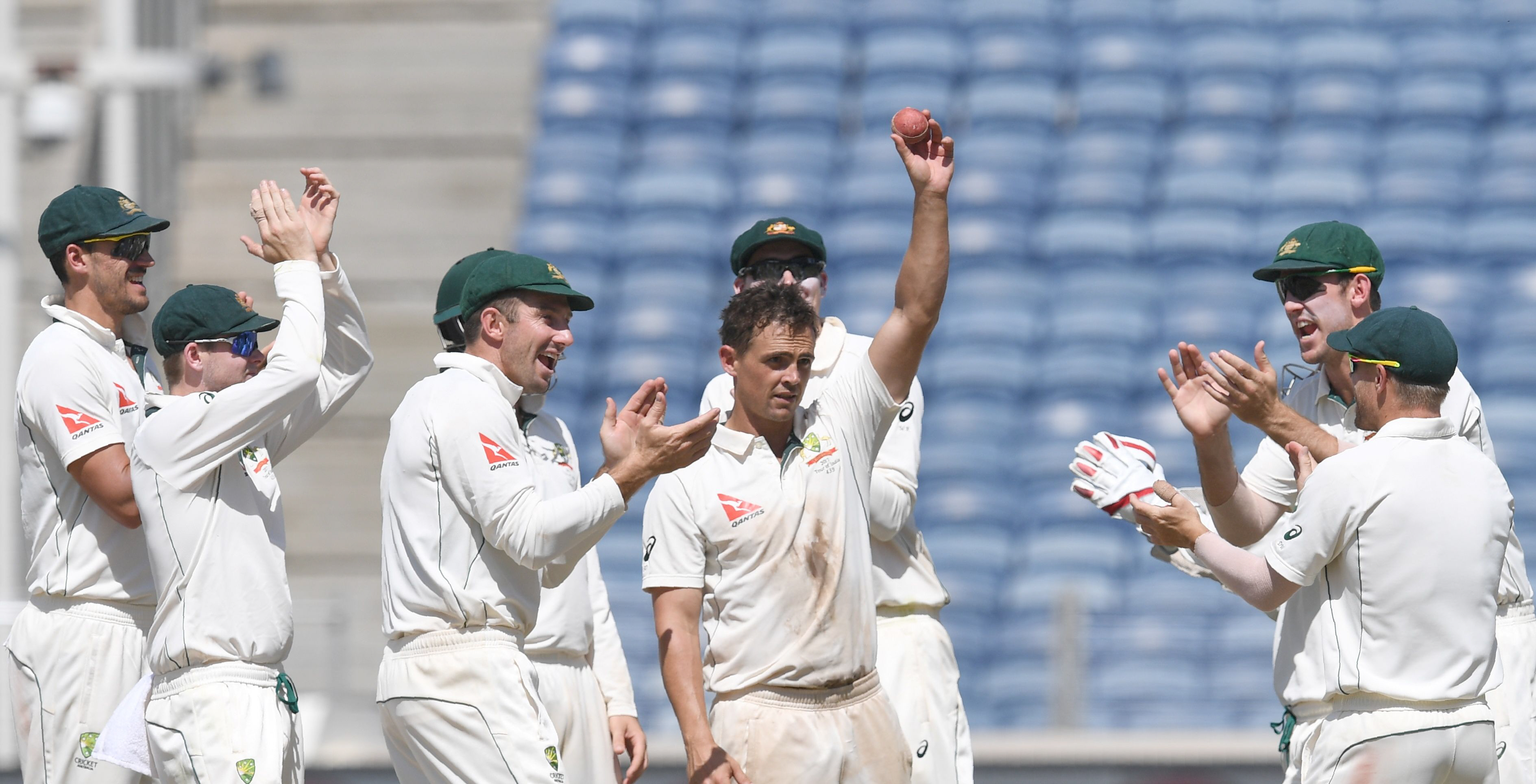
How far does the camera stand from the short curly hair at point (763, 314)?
4.17m

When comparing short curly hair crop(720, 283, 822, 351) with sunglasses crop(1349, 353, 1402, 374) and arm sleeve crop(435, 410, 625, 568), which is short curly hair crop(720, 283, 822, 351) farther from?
sunglasses crop(1349, 353, 1402, 374)

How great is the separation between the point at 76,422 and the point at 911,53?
30.5 feet

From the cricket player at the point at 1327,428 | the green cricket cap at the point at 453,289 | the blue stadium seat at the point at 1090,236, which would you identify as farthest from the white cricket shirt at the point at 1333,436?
the blue stadium seat at the point at 1090,236

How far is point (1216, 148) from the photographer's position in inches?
479

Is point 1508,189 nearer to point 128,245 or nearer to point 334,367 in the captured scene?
point 334,367

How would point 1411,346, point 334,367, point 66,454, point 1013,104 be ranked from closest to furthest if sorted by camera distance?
1. point 1411,346
2. point 66,454
3. point 334,367
4. point 1013,104

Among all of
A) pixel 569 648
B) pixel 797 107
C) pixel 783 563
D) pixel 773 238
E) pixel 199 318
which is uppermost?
pixel 797 107

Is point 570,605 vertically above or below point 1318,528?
below

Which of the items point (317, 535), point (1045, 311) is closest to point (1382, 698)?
point (1045, 311)

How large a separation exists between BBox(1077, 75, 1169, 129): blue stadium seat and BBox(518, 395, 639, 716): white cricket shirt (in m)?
8.35

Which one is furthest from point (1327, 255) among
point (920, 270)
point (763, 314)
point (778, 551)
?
point (778, 551)

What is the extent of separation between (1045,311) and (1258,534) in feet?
22.5

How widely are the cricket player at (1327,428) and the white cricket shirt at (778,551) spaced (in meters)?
0.70

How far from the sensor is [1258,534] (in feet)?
15.3
